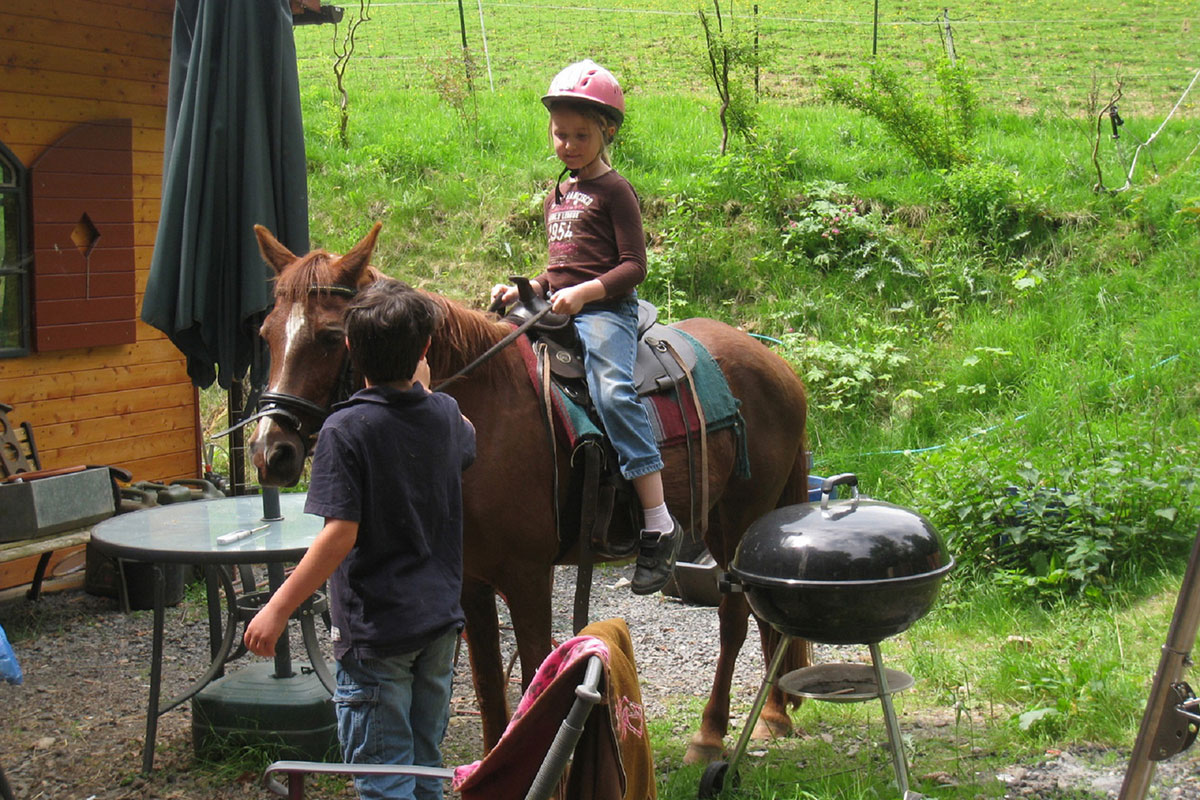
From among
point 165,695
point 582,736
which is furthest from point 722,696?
point 165,695

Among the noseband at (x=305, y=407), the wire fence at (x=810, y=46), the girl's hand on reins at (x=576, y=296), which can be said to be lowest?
the noseband at (x=305, y=407)

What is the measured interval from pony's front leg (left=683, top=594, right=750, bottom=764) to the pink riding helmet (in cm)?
215

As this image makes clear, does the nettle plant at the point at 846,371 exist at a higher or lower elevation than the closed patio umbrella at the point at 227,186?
lower

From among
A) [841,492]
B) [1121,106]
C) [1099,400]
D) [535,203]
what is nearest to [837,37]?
[1121,106]

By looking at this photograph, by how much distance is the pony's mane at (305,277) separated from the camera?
324cm

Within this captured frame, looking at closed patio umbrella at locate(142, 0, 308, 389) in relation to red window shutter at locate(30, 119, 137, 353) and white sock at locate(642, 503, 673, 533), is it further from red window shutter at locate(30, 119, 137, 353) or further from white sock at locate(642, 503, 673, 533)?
red window shutter at locate(30, 119, 137, 353)

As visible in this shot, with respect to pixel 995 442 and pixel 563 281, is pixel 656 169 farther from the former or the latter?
pixel 563 281

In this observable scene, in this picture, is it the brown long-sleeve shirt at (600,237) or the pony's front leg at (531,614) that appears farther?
the brown long-sleeve shirt at (600,237)

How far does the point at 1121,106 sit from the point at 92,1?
40.9ft

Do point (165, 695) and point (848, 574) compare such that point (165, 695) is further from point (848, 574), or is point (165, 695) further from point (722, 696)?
point (848, 574)

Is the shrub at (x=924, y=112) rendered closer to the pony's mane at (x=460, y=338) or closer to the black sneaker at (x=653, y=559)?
the black sneaker at (x=653, y=559)

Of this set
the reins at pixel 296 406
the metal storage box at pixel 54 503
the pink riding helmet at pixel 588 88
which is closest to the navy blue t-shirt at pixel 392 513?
the reins at pixel 296 406

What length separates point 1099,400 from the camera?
7906 millimetres

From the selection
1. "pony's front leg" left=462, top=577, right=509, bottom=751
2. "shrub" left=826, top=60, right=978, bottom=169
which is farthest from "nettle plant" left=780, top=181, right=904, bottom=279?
"pony's front leg" left=462, top=577, right=509, bottom=751
